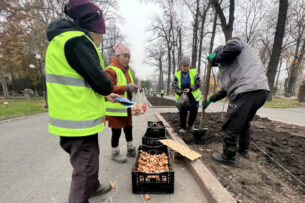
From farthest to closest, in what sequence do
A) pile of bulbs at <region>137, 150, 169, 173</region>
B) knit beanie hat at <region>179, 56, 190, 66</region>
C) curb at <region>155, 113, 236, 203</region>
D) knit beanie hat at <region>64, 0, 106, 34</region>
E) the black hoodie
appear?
knit beanie hat at <region>179, 56, 190, 66</region>, pile of bulbs at <region>137, 150, 169, 173</region>, curb at <region>155, 113, 236, 203</region>, knit beanie hat at <region>64, 0, 106, 34</region>, the black hoodie

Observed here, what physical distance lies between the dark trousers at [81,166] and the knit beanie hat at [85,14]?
3.47ft

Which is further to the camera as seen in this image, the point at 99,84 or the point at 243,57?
the point at 243,57

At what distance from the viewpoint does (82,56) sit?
42.2 inches

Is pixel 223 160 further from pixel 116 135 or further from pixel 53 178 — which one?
pixel 53 178

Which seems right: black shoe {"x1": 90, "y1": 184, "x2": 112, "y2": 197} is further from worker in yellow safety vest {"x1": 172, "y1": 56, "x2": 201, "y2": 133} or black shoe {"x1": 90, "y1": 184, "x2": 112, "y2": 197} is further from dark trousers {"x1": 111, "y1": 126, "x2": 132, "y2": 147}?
worker in yellow safety vest {"x1": 172, "y1": 56, "x2": 201, "y2": 133}

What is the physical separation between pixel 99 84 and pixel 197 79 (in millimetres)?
2755

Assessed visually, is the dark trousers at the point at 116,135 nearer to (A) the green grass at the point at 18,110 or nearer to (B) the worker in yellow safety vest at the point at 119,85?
(B) the worker in yellow safety vest at the point at 119,85

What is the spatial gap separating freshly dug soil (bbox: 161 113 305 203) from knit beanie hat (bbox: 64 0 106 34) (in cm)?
232

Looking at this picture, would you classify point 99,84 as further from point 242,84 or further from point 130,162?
point 242,84

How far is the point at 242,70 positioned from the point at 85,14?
2058 mm

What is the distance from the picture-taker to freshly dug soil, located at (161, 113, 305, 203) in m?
1.55

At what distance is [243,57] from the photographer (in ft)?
6.39

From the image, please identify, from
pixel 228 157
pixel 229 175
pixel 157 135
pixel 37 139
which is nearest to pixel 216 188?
pixel 229 175

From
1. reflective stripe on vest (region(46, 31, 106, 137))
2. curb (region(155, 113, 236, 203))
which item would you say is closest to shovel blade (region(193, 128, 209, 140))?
curb (region(155, 113, 236, 203))
